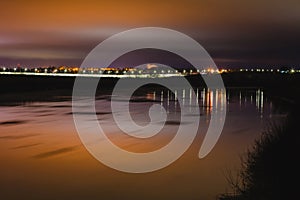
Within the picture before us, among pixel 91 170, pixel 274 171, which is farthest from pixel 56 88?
pixel 274 171

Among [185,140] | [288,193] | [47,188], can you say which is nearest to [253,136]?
[185,140]

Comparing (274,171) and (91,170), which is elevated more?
(274,171)

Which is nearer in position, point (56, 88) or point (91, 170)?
point (91, 170)

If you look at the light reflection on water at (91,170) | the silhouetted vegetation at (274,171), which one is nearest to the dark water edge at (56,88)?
the light reflection on water at (91,170)

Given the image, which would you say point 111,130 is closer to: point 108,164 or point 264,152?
point 108,164

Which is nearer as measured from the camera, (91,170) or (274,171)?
(274,171)

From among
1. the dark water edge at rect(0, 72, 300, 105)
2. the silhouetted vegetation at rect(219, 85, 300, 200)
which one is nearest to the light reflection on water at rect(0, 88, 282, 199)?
the silhouetted vegetation at rect(219, 85, 300, 200)

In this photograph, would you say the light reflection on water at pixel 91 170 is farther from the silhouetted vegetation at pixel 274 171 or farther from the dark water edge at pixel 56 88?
the dark water edge at pixel 56 88

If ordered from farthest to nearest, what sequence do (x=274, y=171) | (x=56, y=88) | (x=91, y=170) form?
(x=56, y=88) → (x=91, y=170) → (x=274, y=171)

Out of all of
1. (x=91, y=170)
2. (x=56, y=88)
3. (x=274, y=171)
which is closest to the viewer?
(x=274, y=171)

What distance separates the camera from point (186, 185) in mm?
13820

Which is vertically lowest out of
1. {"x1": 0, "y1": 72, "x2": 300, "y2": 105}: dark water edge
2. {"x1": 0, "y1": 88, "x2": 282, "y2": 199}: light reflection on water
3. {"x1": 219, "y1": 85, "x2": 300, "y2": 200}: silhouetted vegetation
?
{"x1": 0, "y1": 88, "x2": 282, "y2": 199}: light reflection on water

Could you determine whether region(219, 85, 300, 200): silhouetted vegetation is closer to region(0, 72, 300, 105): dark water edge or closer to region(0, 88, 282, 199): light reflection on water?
region(0, 88, 282, 199): light reflection on water

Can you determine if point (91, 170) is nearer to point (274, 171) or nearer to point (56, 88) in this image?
point (274, 171)
